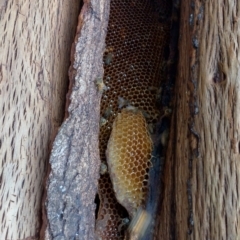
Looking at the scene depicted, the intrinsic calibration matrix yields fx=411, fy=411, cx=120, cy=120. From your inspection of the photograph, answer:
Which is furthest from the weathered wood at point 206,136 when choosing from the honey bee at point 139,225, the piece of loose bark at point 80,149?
the piece of loose bark at point 80,149

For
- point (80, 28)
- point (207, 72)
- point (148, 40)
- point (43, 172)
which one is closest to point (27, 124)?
point (43, 172)

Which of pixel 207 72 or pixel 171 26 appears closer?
pixel 207 72

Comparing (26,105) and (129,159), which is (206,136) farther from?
(26,105)

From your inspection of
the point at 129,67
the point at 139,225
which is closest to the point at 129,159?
the point at 139,225

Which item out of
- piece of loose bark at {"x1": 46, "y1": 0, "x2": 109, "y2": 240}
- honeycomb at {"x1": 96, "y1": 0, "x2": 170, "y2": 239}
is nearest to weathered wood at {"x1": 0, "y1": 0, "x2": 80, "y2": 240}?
piece of loose bark at {"x1": 46, "y1": 0, "x2": 109, "y2": 240}

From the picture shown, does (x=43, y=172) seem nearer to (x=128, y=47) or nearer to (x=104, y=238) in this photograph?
(x=104, y=238)
